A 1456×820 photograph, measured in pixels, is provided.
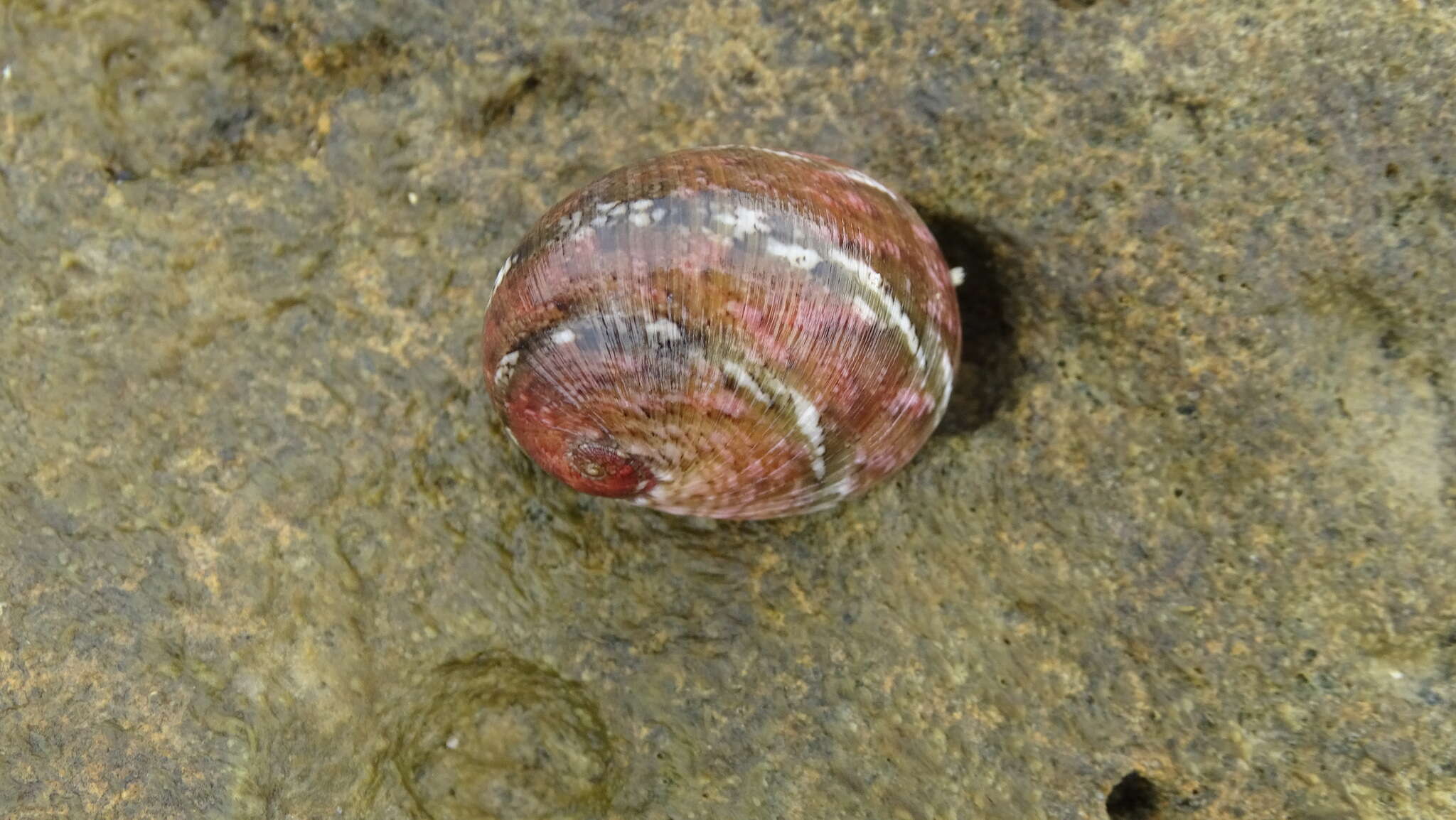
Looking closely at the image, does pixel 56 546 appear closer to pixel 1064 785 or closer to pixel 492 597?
pixel 492 597

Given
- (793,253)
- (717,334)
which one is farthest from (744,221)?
(717,334)

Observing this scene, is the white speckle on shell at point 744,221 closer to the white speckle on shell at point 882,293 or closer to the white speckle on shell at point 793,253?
the white speckle on shell at point 793,253

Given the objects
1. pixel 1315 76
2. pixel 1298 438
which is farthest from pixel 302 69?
pixel 1298 438

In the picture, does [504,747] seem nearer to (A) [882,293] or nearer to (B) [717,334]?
(B) [717,334]

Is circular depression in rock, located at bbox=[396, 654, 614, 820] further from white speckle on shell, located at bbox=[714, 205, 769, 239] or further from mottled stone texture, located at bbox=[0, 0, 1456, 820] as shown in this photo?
white speckle on shell, located at bbox=[714, 205, 769, 239]

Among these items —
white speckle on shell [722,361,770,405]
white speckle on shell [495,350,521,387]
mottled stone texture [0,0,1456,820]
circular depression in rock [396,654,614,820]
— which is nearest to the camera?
white speckle on shell [722,361,770,405]

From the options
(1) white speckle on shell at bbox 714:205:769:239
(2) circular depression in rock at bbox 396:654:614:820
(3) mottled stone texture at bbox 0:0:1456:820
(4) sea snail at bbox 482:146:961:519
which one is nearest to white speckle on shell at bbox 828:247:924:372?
(4) sea snail at bbox 482:146:961:519
